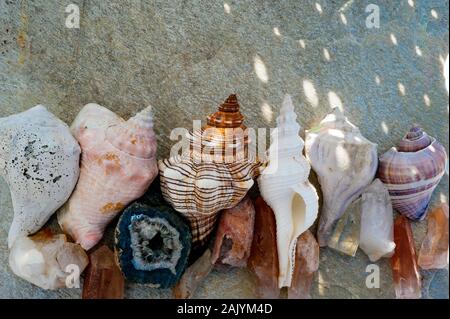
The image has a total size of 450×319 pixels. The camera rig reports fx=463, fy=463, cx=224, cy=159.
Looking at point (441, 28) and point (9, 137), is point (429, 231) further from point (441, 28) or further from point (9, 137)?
point (9, 137)

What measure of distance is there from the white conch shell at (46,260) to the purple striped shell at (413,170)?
875mm

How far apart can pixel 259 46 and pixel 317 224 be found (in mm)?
541

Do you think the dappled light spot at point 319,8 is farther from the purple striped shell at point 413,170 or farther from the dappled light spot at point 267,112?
the purple striped shell at point 413,170

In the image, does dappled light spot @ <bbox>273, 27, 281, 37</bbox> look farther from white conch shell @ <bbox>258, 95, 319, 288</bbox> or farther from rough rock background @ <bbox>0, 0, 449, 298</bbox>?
white conch shell @ <bbox>258, 95, 319, 288</bbox>

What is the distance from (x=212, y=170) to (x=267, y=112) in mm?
284

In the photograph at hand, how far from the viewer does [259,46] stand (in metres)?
1.33

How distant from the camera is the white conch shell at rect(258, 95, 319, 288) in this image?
1213mm

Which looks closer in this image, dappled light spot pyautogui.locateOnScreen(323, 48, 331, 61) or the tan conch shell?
the tan conch shell

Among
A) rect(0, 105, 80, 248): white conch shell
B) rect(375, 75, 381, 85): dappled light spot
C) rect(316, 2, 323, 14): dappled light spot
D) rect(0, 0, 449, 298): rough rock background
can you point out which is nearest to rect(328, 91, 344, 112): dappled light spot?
rect(0, 0, 449, 298): rough rock background

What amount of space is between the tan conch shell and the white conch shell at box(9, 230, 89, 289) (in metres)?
0.28

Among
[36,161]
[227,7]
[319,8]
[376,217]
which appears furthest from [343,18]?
[36,161]

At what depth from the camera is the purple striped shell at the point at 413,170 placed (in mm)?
→ 1306

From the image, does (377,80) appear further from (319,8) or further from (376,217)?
(376,217)

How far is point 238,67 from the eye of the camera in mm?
1323
